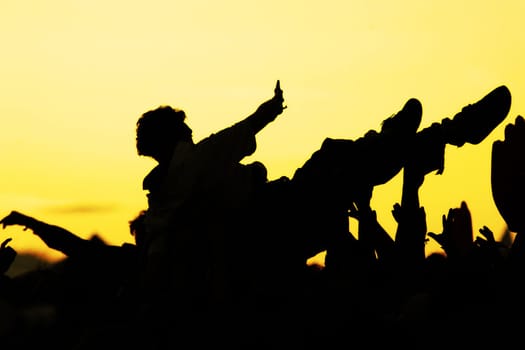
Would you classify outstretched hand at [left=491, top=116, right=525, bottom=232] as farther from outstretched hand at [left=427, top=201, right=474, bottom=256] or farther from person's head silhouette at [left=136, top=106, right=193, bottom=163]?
person's head silhouette at [left=136, top=106, right=193, bottom=163]

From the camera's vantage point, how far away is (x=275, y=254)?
7961 mm

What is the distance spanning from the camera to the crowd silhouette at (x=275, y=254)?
23.3ft

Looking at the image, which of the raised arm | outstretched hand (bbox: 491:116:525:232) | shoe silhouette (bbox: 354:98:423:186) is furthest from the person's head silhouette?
outstretched hand (bbox: 491:116:525:232)

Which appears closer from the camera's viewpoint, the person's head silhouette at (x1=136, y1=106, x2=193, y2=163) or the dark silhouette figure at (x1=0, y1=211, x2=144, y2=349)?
the dark silhouette figure at (x1=0, y1=211, x2=144, y2=349)

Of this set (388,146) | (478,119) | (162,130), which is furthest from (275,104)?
(478,119)

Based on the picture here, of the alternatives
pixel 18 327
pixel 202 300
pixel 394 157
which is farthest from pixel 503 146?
pixel 18 327

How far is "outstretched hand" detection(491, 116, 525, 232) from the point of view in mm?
7285

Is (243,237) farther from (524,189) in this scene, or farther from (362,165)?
(524,189)

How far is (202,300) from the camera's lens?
7.81m

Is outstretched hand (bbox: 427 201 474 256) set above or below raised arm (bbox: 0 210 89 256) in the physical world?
below

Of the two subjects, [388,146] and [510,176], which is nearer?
[510,176]

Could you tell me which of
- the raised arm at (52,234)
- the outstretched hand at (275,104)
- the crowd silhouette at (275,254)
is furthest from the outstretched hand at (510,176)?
the raised arm at (52,234)

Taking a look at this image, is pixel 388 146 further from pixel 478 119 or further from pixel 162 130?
pixel 162 130

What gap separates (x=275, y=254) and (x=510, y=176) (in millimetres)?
1450
